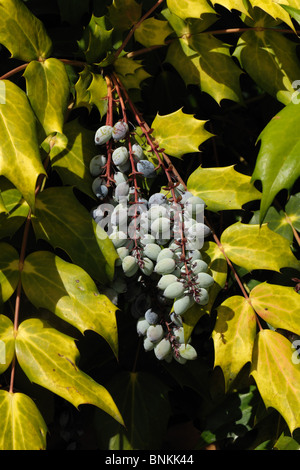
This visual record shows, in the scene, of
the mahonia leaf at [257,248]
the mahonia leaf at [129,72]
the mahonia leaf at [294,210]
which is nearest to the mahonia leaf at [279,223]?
the mahonia leaf at [294,210]

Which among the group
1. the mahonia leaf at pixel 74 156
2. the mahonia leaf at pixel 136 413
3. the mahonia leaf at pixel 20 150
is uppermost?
the mahonia leaf at pixel 20 150

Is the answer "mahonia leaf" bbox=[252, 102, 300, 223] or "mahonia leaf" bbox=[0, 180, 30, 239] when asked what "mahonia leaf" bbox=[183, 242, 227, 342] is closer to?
"mahonia leaf" bbox=[252, 102, 300, 223]

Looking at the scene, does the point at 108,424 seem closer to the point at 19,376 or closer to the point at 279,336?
the point at 19,376

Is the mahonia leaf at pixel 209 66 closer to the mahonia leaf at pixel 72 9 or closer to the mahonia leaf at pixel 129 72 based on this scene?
the mahonia leaf at pixel 129 72

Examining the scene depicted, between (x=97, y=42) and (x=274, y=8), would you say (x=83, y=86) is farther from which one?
(x=274, y=8)

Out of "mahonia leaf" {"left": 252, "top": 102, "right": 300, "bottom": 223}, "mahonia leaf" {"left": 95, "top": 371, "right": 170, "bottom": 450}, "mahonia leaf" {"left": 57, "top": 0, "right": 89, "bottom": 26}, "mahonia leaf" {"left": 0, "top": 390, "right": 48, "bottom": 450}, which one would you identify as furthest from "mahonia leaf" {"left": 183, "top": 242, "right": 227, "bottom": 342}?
"mahonia leaf" {"left": 57, "top": 0, "right": 89, "bottom": 26}

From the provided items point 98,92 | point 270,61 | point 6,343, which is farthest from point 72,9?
point 6,343
